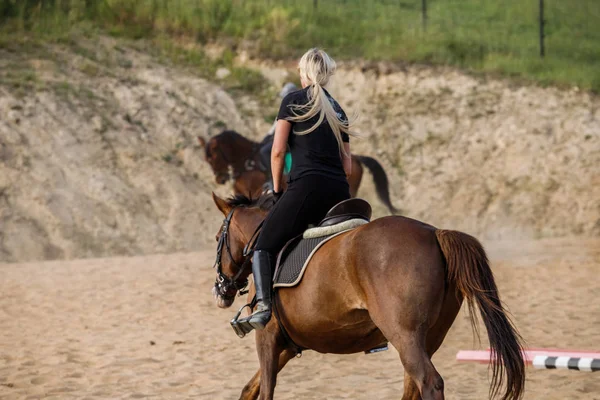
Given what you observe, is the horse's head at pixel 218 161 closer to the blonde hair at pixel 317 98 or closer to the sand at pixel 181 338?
the sand at pixel 181 338

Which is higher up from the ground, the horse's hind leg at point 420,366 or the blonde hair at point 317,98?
the blonde hair at point 317,98

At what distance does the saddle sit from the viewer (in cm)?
546

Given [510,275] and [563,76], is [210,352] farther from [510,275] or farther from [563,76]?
[563,76]

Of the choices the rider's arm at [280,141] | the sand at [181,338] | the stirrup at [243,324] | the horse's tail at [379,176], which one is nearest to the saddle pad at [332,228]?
the rider's arm at [280,141]

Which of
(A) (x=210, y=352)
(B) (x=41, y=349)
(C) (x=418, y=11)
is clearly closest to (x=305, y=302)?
(A) (x=210, y=352)

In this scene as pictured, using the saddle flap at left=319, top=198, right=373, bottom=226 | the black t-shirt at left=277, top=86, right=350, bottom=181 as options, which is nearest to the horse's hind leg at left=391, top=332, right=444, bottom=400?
the saddle flap at left=319, top=198, right=373, bottom=226

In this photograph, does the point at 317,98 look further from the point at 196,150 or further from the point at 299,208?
the point at 196,150

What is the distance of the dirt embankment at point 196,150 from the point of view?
18.3 metres

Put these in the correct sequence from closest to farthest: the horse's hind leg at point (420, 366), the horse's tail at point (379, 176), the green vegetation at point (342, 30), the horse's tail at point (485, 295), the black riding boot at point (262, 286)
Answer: the horse's hind leg at point (420, 366) → the horse's tail at point (485, 295) → the black riding boot at point (262, 286) → the horse's tail at point (379, 176) → the green vegetation at point (342, 30)

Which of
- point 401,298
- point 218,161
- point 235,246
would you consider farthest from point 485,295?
point 218,161

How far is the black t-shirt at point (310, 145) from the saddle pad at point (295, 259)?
16.7 inches

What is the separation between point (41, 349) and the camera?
9.63m

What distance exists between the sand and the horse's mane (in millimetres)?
1918

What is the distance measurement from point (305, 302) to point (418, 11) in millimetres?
23003
